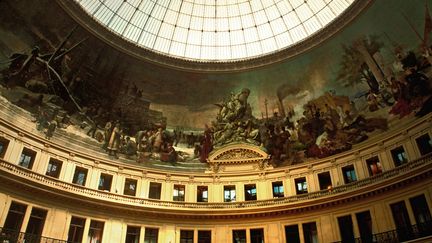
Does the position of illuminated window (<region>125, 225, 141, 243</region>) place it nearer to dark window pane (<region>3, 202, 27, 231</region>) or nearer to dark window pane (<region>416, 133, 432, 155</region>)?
dark window pane (<region>3, 202, 27, 231</region>)

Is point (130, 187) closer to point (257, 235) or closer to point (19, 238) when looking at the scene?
point (19, 238)

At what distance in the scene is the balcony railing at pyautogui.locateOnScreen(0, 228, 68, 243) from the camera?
2358 centimetres

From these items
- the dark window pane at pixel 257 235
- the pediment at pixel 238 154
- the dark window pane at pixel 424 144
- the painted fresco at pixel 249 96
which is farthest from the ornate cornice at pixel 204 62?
the dark window pane at pixel 257 235

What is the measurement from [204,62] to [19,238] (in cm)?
2069

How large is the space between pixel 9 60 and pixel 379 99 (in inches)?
1100

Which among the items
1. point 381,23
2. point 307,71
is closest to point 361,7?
point 381,23

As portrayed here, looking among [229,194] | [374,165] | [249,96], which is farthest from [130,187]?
[374,165]

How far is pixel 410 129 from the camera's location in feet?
88.9

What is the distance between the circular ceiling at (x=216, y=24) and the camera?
35.4 metres

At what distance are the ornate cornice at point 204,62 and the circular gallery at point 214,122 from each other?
95 mm

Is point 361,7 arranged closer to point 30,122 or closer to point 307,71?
point 307,71

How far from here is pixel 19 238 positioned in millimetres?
24375

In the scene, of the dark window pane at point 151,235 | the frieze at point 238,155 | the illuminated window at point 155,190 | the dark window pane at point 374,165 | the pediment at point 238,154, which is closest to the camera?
the dark window pane at point 374,165

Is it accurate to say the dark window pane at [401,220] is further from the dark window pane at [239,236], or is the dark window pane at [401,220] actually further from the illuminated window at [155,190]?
the illuminated window at [155,190]
